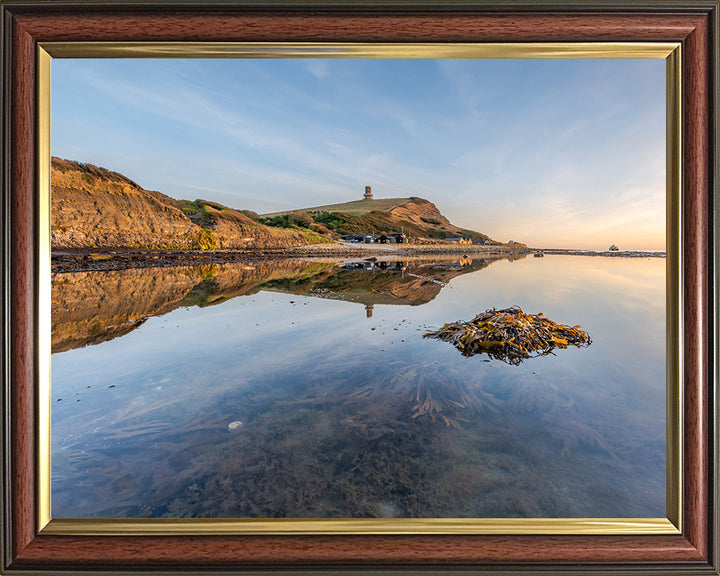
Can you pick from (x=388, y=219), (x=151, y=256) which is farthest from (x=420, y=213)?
(x=151, y=256)

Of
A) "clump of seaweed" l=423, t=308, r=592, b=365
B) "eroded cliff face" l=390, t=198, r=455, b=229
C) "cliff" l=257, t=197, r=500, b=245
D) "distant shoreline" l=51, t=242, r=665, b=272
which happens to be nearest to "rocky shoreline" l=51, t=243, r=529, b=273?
"distant shoreline" l=51, t=242, r=665, b=272

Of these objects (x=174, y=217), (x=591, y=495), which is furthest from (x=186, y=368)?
(x=174, y=217)

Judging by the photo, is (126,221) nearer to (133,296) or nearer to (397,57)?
(133,296)

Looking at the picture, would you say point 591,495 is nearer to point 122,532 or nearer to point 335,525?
point 335,525

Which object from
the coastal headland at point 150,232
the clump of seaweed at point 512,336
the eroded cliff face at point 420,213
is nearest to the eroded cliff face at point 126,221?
the coastal headland at point 150,232

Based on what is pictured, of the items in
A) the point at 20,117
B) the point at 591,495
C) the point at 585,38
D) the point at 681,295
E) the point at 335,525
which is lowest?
the point at 591,495

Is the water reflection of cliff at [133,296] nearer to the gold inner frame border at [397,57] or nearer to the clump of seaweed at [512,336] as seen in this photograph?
the clump of seaweed at [512,336]

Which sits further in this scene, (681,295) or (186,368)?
(186,368)

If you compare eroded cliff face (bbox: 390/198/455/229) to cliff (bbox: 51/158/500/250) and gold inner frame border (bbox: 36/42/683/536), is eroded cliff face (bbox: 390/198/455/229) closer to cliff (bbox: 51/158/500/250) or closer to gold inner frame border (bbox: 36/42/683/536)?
cliff (bbox: 51/158/500/250)
